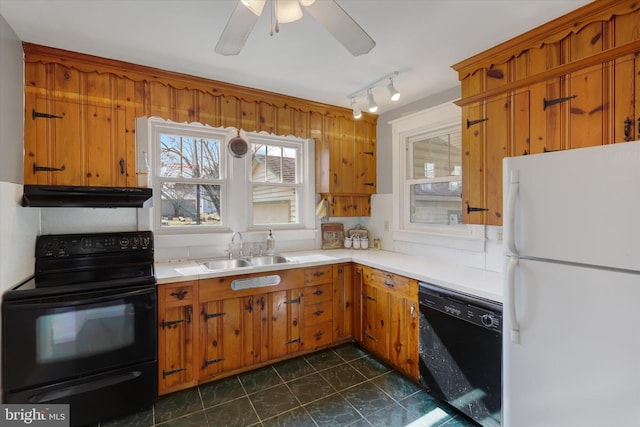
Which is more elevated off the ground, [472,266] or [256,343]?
[472,266]

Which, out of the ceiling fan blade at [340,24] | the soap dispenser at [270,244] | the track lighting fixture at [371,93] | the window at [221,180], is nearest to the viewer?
the ceiling fan blade at [340,24]

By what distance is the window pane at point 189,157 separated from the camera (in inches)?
108

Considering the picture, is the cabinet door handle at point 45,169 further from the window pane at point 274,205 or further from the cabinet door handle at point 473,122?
the cabinet door handle at point 473,122

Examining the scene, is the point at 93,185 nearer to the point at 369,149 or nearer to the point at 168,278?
the point at 168,278

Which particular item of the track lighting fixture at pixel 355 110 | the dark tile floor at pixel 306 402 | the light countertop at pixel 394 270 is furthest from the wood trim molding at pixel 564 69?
the dark tile floor at pixel 306 402

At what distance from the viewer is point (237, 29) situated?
55.9 inches

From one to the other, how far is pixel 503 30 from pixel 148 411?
3.33m

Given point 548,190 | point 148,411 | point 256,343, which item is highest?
point 548,190

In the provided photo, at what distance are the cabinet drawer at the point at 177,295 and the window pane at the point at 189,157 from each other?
1091 millimetres

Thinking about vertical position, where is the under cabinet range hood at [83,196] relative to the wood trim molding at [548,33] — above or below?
below

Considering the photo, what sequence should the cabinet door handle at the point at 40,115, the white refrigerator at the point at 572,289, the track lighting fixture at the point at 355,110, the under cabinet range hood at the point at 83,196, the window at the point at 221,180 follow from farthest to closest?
the track lighting fixture at the point at 355,110
the window at the point at 221,180
the cabinet door handle at the point at 40,115
the under cabinet range hood at the point at 83,196
the white refrigerator at the point at 572,289

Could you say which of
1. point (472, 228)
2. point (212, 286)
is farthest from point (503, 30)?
point (212, 286)

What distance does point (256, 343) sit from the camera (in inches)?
97.7

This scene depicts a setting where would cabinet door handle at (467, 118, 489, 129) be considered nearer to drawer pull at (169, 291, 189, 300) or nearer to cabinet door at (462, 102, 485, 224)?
cabinet door at (462, 102, 485, 224)
